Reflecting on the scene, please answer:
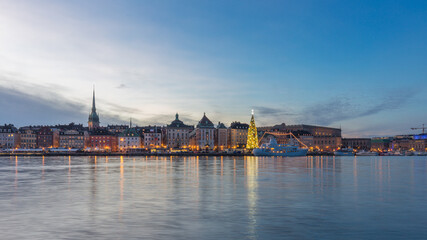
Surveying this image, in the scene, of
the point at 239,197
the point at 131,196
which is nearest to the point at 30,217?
the point at 131,196

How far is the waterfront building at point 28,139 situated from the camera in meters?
191

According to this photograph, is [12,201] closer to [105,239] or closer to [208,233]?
[105,239]

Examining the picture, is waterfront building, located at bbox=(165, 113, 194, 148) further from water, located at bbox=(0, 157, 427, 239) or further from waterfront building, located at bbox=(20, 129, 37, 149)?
water, located at bbox=(0, 157, 427, 239)

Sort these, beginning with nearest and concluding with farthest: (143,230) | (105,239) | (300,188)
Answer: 1. (105,239)
2. (143,230)
3. (300,188)

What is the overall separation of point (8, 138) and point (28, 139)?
29.0 feet

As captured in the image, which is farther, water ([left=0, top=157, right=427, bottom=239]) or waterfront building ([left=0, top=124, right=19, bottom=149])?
waterfront building ([left=0, top=124, right=19, bottom=149])

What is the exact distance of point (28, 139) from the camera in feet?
633

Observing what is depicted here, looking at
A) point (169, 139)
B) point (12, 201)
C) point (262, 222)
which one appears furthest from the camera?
point (169, 139)

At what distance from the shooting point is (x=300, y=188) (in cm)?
3334

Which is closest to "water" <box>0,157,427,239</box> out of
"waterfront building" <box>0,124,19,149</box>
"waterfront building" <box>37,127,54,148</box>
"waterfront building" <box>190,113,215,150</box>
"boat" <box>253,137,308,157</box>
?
"boat" <box>253,137,308,157</box>

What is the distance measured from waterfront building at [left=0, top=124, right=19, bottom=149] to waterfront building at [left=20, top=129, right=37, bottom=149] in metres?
2.56

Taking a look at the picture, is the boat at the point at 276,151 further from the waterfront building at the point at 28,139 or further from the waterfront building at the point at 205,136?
the waterfront building at the point at 28,139

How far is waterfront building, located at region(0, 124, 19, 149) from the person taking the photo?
185625 millimetres

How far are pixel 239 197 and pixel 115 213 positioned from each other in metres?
9.41
